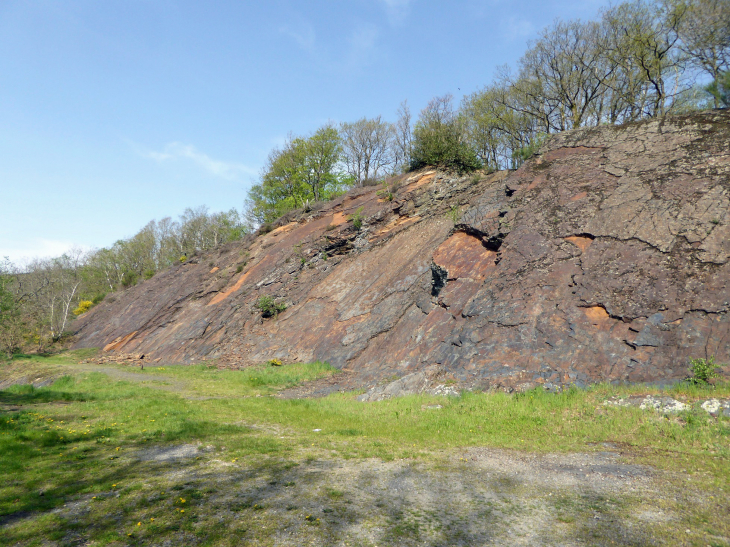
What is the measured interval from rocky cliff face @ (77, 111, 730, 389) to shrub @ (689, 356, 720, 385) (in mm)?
Result: 354

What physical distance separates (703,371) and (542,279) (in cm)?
449

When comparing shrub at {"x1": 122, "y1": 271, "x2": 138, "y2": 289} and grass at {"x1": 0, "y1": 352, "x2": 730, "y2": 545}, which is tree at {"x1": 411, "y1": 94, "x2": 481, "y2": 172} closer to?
grass at {"x1": 0, "y1": 352, "x2": 730, "y2": 545}

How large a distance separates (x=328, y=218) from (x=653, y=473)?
78.4ft

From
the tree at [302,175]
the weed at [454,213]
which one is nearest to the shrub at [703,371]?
the weed at [454,213]

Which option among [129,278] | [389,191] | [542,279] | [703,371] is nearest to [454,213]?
[542,279]

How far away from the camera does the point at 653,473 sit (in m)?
5.69

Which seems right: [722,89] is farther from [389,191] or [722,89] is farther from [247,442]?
[247,442]

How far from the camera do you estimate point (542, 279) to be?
1223 centimetres

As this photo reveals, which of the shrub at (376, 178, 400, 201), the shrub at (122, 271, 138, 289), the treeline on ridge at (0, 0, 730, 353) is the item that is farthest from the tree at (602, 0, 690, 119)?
the shrub at (122, 271, 138, 289)

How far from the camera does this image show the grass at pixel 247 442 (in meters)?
4.59

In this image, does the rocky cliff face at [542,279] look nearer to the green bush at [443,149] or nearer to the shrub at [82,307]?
the green bush at [443,149]

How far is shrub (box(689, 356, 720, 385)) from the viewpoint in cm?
832

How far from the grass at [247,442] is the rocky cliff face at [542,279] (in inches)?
59.5

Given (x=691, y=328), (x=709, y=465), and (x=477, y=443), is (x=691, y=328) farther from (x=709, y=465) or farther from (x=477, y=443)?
(x=477, y=443)
